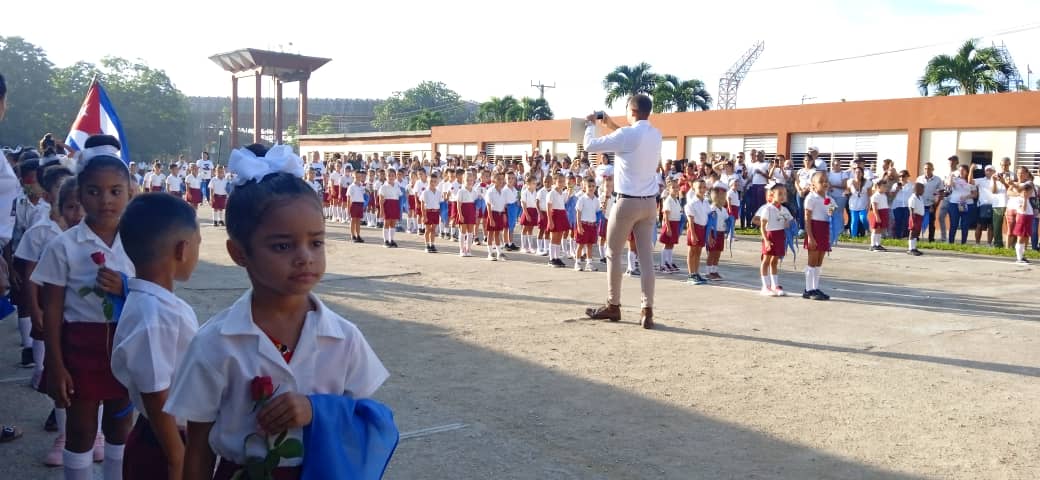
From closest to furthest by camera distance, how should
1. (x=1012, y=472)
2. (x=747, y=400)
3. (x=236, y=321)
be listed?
(x=236, y=321) → (x=1012, y=472) → (x=747, y=400)

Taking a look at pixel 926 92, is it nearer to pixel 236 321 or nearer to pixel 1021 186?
pixel 1021 186

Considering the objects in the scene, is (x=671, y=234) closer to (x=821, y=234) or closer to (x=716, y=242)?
(x=716, y=242)

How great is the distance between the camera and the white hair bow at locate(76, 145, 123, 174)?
370 centimetres

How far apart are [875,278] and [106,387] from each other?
10.8 metres

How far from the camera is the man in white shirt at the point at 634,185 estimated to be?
728 cm

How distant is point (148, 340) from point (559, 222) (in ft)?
36.2

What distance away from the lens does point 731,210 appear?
1461 cm

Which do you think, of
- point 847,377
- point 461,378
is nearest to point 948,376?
point 847,377

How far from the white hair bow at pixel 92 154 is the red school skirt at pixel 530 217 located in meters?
11.4

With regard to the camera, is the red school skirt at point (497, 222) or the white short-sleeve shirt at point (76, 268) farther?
the red school skirt at point (497, 222)

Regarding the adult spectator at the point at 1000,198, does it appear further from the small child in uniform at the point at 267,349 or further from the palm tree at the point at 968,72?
the small child in uniform at the point at 267,349

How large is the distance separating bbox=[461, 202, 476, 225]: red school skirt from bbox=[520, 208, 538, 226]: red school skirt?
3.15ft

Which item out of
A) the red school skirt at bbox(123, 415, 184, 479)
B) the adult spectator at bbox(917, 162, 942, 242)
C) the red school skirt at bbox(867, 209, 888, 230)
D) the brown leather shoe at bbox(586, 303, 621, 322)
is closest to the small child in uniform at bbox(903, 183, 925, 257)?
the adult spectator at bbox(917, 162, 942, 242)

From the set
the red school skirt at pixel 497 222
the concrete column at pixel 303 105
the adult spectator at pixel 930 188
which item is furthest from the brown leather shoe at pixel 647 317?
the concrete column at pixel 303 105
